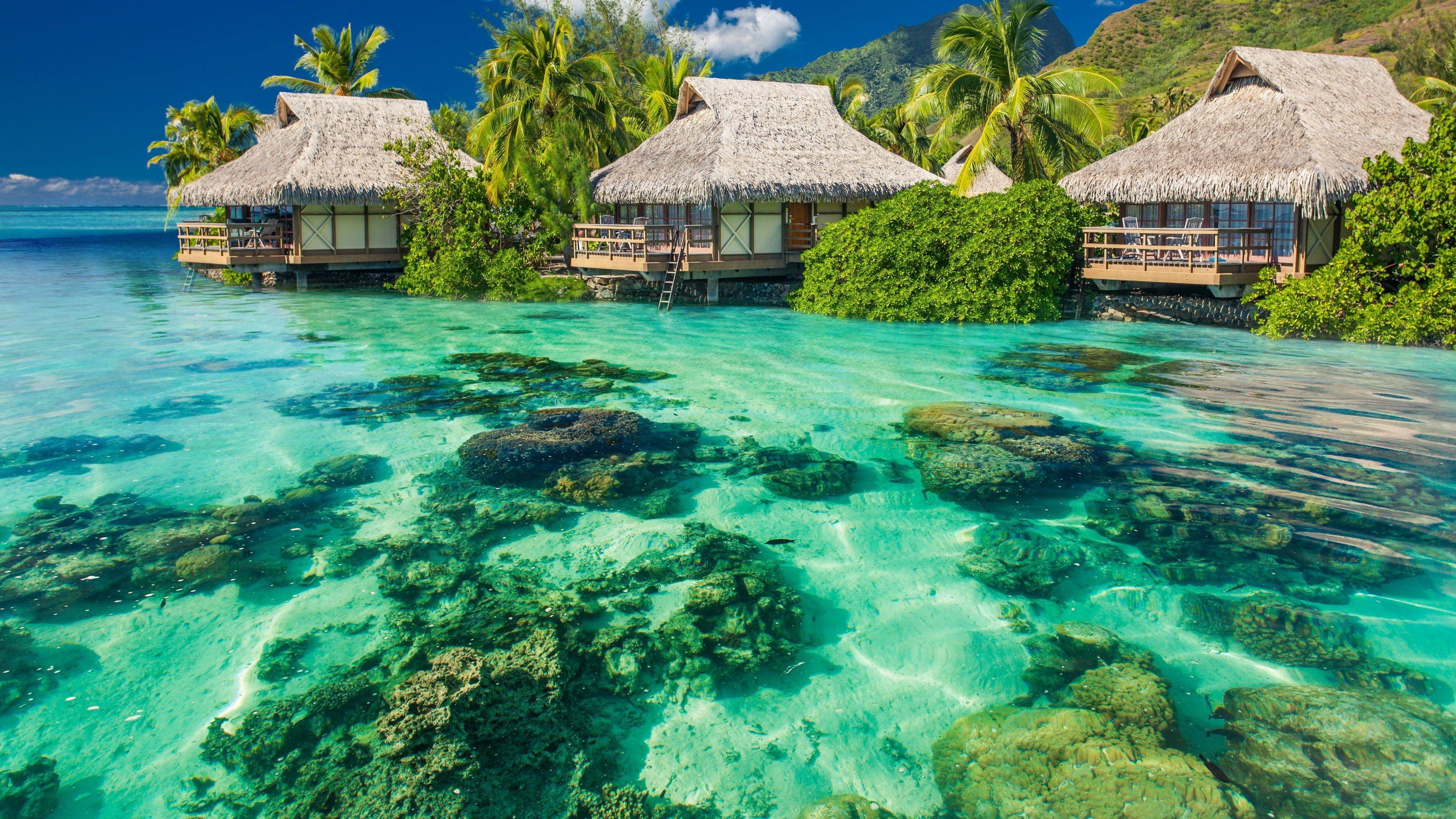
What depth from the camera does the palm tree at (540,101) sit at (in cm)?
2186

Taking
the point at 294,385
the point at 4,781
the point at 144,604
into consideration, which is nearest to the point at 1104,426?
the point at 144,604

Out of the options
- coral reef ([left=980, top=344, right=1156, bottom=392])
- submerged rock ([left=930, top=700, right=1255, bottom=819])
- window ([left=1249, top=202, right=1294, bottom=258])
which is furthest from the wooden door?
submerged rock ([left=930, top=700, right=1255, bottom=819])

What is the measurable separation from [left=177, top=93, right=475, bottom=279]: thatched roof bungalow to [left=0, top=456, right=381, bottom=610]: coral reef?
16551 mm

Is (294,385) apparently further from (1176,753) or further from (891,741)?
(1176,753)

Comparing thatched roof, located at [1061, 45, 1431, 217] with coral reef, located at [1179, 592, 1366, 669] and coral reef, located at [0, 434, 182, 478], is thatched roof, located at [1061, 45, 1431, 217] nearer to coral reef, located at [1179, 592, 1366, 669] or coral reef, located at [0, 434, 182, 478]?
coral reef, located at [1179, 592, 1366, 669]

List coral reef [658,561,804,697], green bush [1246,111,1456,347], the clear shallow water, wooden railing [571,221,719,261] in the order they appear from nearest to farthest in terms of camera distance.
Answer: the clear shallow water → coral reef [658,561,804,697] → green bush [1246,111,1456,347] → wooden railing [571,221,719,261]

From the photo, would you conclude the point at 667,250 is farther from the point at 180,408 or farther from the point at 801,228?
the point at 180,408

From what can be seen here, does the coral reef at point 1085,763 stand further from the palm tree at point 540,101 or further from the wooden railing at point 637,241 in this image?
the palm tree at point 540,101

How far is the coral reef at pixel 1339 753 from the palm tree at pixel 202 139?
33.5 meters

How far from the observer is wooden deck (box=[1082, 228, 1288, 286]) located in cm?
1594

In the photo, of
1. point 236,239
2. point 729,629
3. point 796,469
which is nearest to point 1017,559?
point 729,629

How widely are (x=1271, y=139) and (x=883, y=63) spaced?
80.9m

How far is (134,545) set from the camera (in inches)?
244

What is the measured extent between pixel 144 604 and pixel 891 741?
424 centimetres
